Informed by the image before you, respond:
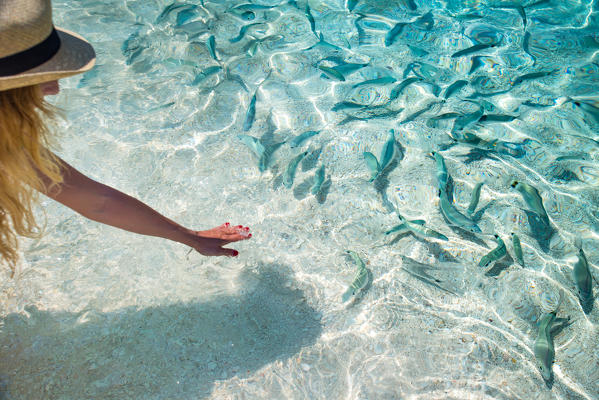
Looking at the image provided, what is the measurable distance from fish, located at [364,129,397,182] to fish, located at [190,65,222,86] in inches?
87.2

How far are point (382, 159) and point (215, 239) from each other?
205cm

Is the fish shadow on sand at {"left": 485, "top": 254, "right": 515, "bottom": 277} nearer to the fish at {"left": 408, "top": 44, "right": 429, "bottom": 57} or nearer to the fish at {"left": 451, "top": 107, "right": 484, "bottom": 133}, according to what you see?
the fish at {"left": 451, "top": 107, "right": 484, "bottom": 133}

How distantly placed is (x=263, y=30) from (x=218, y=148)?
8.78 feet

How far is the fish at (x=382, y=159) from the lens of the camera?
13.0 ft

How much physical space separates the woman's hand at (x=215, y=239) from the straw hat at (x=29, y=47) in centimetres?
128

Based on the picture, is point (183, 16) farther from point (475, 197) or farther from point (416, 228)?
point (475, 197)

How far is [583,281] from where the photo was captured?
10.6 feet

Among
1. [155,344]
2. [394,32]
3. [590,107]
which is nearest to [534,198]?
[590,107]

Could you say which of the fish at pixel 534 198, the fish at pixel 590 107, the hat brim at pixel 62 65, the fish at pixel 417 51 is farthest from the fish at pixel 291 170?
the fish at pixel 590 107

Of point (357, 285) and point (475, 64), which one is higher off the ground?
point (475, 64)

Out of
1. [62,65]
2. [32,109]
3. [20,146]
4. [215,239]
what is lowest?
[215,239]

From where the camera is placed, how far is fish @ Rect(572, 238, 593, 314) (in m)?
3.23

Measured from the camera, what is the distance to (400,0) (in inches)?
264

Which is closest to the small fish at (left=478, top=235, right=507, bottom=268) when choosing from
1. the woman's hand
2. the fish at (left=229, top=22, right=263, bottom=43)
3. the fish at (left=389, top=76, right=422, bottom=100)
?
the woman's hand
